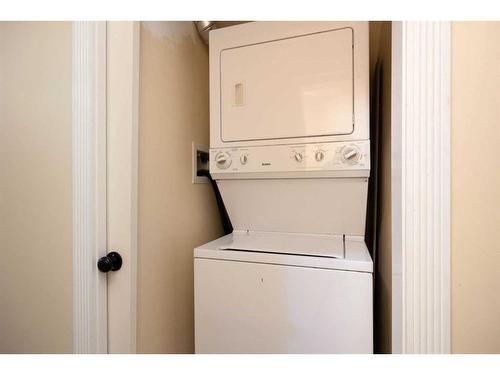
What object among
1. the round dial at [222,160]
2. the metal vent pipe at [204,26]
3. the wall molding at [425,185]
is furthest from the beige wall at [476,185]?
the metal vent pipe at [204,26]

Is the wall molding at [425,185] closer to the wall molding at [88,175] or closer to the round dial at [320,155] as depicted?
the round dial at [320,155]

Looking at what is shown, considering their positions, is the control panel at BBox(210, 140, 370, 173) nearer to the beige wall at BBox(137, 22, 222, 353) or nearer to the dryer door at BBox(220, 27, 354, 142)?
the dryer door at BBox(220, 27, 354, 142)

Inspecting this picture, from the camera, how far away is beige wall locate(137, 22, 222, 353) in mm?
1108

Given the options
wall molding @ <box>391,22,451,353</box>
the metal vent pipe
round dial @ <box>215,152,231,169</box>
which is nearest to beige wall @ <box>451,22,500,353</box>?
wall molding @ <box>391,22,451,353</box>

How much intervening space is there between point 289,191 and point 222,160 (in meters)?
0.40

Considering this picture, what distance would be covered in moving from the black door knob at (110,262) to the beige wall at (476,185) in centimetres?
106

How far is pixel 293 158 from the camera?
123 centimetres

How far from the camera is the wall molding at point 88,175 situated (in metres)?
0.94

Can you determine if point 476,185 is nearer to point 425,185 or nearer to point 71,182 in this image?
point 425,185

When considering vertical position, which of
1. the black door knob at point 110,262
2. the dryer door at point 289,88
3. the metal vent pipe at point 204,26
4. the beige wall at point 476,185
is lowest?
the black door knob at point 110,262

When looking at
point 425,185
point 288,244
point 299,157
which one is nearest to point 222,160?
point 299,157

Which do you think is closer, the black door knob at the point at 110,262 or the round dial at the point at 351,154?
the black door knob at the point at 110,262

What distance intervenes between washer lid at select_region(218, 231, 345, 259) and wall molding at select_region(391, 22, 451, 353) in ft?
1.49
